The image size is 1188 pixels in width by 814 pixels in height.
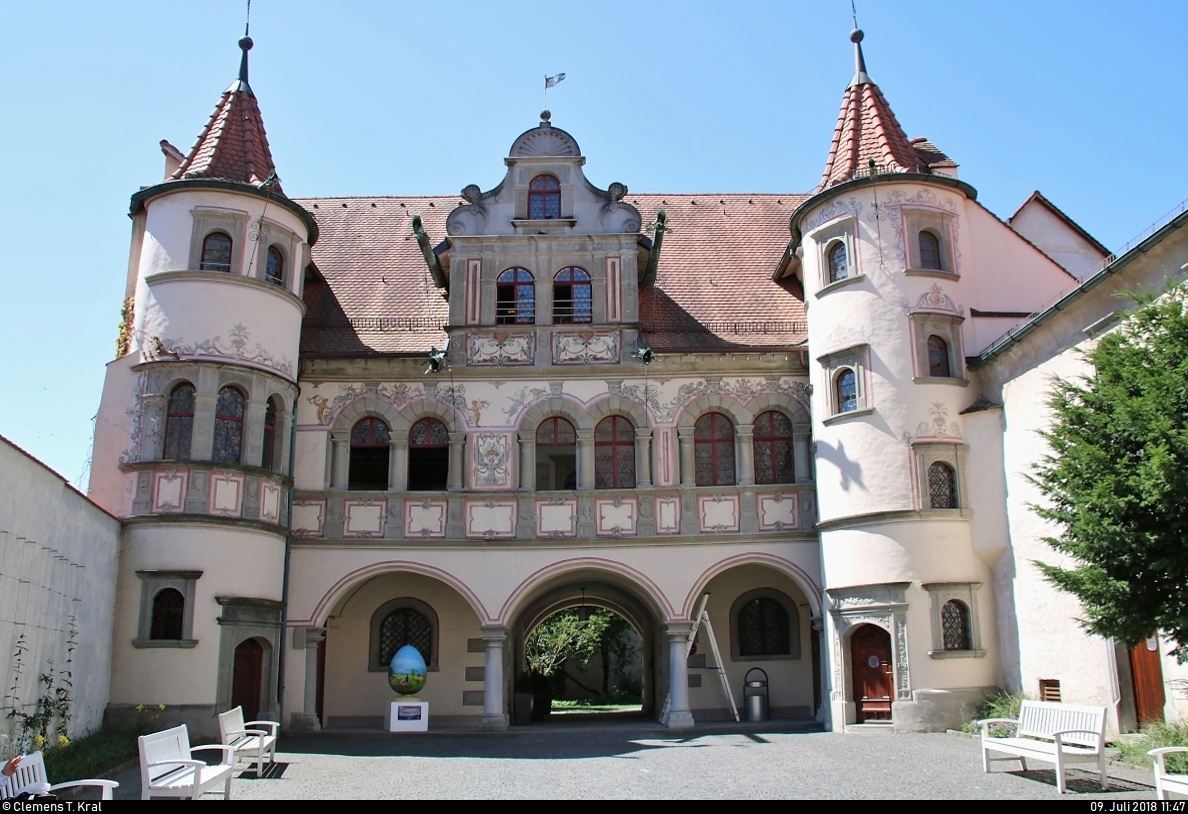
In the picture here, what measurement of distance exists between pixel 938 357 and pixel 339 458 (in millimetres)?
11413

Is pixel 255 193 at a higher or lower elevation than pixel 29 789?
higher

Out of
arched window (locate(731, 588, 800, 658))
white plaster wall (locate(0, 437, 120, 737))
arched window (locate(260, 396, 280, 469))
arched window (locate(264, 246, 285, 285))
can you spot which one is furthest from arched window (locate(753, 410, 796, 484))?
white plaster wall (locate(0, 437, 120, 737))

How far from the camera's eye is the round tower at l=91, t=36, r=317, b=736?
18.7 metres

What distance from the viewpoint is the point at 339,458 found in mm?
21984

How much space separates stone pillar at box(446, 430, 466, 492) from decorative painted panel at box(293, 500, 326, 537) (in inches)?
96.2

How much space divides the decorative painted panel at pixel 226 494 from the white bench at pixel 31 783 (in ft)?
31.7

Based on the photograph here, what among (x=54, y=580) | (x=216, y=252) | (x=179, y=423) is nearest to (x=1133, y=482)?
(x=54, y=580)

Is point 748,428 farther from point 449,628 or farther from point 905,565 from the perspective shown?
point 449,628

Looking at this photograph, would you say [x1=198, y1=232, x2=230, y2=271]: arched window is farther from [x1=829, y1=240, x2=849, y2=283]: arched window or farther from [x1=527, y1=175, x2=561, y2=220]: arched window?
[x1=829, y1=240, x2=849, y2=283]: arched window

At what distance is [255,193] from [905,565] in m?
13.4

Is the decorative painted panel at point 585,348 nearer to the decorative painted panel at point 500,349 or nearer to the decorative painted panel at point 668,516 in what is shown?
the decorative painted panel at point 500,349

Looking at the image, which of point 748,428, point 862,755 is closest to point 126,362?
point 748,428

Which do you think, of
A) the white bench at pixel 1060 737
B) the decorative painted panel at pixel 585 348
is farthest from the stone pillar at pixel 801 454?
the white bench at pixel 1060 737

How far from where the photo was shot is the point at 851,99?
23.7 m
